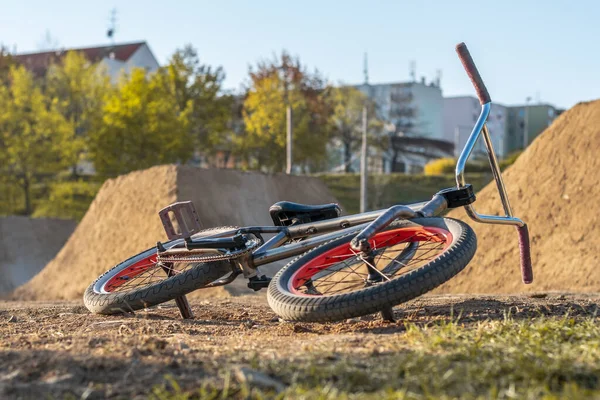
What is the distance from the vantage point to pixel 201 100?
4572cm

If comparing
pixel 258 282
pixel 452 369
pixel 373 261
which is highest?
pixel 373 261

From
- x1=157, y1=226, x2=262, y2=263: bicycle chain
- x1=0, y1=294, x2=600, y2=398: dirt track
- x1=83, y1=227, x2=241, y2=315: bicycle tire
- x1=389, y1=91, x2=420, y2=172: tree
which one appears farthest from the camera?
x1=389, y1=91, x2=420, y2=172: tree

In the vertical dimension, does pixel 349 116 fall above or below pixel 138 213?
above

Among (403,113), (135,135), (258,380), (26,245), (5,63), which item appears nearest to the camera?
(258,380)

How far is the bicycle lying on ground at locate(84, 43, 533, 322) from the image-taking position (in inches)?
179

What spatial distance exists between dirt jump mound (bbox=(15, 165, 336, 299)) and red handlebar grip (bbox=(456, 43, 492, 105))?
38.6 feet

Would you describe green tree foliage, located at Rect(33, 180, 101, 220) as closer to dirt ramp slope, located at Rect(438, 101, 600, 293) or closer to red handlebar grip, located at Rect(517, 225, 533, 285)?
dirt ramp slope, located at Rect(438, 101, 600, 293)

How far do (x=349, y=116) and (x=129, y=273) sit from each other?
2048 inches

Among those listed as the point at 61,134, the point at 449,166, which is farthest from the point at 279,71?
the point at 61,134

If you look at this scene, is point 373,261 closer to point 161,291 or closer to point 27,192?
point 161,291

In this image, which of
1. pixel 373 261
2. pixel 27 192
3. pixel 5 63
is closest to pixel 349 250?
pixel 373 261

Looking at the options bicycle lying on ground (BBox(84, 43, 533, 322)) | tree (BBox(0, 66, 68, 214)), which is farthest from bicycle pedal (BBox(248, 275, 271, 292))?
tree (BBox(0, 66, 68, 214))

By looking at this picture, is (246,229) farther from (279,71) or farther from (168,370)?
(279,71)

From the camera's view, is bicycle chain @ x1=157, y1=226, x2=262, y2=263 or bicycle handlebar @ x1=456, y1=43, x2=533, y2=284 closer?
bicycle handlebar @ x1=456, y1=43, x2=533, y2=284
